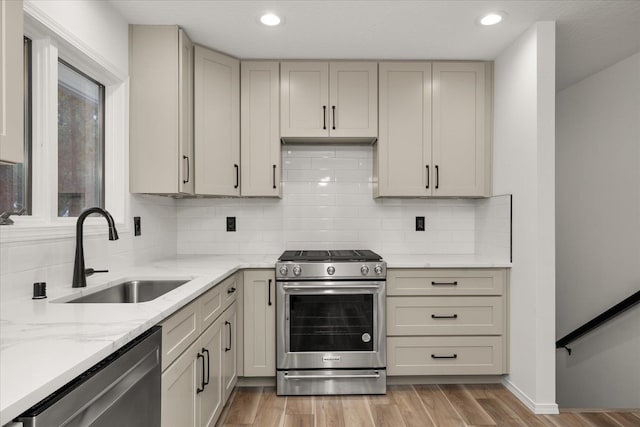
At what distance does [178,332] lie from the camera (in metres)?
1.58

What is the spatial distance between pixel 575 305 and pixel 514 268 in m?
1.21

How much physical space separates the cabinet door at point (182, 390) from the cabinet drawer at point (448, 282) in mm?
1464

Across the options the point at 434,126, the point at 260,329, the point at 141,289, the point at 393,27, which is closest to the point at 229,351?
the point at 260,329

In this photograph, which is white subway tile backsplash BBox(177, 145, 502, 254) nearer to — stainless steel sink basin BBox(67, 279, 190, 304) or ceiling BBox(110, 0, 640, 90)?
ceiling BBox(110, 0, 640, 90)

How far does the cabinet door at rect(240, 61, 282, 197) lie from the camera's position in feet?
9.80

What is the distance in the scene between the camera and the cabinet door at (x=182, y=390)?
1.45m

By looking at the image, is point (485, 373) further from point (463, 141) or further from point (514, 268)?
point (463, 141)

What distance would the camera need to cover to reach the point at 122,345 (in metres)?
1.08

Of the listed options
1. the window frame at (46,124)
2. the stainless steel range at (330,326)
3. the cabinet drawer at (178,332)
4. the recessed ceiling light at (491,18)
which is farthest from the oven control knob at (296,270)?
the recessed ceiling light at (491,18)

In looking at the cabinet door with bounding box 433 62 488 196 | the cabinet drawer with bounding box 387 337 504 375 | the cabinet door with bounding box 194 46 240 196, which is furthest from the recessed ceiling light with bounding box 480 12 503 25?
the cabinet drawer with bounding box 387 337 504 375

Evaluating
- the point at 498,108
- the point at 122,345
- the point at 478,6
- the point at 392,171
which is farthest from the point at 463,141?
the point at 122,345

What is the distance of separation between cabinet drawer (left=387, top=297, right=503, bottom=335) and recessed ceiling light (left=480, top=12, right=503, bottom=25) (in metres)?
1.83

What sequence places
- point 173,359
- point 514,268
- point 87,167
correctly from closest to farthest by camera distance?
point 173,359, point 87,167, point 514,268

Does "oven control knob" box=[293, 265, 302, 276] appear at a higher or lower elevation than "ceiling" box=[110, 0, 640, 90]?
lower
